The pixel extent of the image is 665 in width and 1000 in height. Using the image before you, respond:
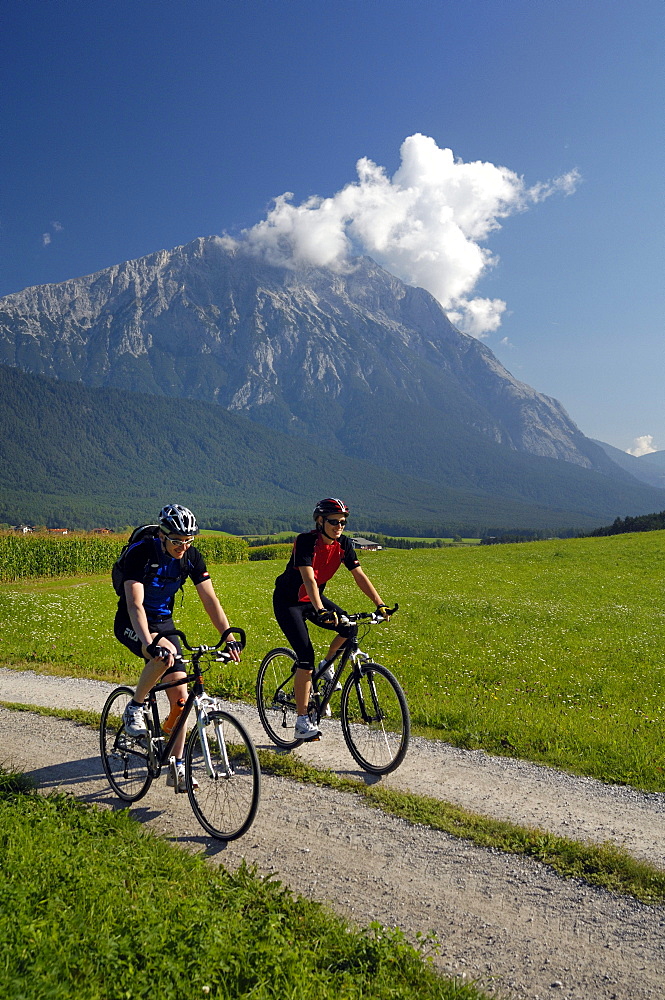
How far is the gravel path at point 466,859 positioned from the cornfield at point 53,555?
34716mm

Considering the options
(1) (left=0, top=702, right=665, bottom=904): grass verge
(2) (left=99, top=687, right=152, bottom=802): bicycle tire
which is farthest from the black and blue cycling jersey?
(1) (left=0, top=702, right=665, bottom=904): grass verge

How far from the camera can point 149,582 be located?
6.99 m

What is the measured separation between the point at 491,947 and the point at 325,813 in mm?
2441

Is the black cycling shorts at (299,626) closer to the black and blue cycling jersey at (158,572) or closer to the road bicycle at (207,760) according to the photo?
the black and blue cycling jersey at (158,572)

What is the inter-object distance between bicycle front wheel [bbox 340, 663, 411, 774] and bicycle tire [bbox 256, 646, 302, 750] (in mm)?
1089

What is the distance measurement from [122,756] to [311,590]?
9.99ft

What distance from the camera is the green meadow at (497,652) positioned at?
364 inches

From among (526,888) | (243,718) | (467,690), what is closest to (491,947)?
(526,888)

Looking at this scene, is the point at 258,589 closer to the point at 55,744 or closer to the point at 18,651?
the point at 18,651

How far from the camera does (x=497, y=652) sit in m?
15.7

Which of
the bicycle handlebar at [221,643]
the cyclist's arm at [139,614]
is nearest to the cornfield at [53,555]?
the cyclist's arm at [139,614]

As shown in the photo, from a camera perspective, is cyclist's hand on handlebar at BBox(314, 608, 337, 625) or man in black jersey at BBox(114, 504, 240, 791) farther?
cyclist's hand on handlebar at BBox(314, 608, 337, 625)

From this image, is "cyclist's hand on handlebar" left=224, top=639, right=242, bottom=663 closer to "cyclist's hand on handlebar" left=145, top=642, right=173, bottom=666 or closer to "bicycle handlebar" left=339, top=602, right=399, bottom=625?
"cyclist's hand on handlebar" left=145, top=642, right=173, bottom=666

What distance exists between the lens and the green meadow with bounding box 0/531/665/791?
926cm
